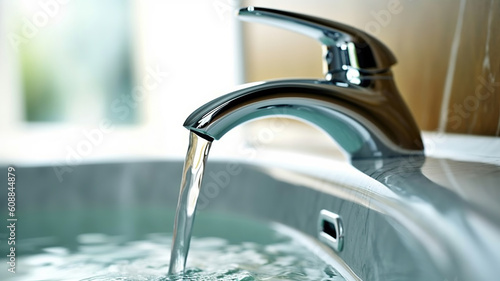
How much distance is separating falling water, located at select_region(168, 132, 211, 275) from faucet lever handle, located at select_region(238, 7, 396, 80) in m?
0.16

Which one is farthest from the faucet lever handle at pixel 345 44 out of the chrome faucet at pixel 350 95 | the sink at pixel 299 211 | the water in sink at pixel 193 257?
the water in sink at pixel 193 257

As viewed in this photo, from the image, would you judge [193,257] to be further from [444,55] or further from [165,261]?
[444,55]

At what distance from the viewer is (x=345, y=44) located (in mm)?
599

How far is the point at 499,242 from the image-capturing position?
0.29m

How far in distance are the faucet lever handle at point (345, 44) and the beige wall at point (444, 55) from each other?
12cm

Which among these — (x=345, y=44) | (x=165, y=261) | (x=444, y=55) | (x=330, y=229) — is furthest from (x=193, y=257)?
(x=444, y=55)

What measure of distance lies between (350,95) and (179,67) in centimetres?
269

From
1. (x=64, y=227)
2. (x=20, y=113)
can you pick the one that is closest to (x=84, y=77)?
(x=20, y=113)

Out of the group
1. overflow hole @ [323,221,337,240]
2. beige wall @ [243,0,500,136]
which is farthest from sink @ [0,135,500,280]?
beige wall @ [243,0,500,136]

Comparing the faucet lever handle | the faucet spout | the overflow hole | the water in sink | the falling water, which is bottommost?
the water in sink

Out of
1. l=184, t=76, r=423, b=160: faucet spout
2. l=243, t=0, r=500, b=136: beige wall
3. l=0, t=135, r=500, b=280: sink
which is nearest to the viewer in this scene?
l=0, t=135, r=500, b=280: sink

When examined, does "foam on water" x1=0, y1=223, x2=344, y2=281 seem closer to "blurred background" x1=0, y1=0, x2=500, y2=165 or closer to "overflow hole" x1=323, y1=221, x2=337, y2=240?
"overflow hole" x1=323, y1=221, x2=337, y2=240

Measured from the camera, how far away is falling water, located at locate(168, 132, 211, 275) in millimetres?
508

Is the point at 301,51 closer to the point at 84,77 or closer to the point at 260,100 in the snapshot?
the point at 260,100
